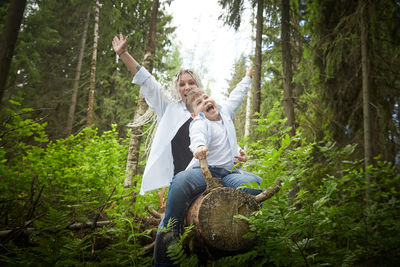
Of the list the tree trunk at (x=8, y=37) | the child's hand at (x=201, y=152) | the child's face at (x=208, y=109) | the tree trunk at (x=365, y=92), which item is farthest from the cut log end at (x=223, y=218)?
the tree trunk at (x=365, y=92)

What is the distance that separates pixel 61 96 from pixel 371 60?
45.2ft

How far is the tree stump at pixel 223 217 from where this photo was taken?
6.75ft

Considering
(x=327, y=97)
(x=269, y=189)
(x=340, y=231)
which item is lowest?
(x=340, y=231)

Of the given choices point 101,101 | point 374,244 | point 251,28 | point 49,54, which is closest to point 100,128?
point 101,101

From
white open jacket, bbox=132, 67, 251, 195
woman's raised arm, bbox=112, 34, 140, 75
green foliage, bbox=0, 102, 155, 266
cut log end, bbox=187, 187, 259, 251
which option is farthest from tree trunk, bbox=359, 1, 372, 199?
woman's raised arm, bbox=112, 34, 140, 75

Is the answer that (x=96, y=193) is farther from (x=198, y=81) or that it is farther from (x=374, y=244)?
(x=374, y=244)

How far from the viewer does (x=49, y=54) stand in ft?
46.7

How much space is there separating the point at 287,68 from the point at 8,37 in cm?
521

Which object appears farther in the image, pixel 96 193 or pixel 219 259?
pixel 96 193

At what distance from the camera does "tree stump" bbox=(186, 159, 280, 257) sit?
6.75ft

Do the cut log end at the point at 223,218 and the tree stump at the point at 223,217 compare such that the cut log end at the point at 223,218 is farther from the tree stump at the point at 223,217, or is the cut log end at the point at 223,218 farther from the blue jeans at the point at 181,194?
the blue jeans at the point at 181,194

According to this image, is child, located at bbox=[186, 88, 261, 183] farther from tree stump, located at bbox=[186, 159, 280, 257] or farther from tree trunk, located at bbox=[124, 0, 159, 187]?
tree trunk, located at bbox=[124, 0, 159, 187]

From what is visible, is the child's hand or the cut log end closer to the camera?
the cut log end

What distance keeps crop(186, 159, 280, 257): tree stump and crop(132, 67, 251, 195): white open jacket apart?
0.88m
